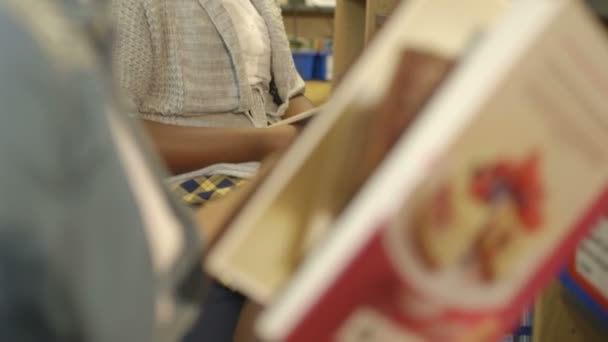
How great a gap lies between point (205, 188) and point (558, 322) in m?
0.46

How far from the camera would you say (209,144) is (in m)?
0.90

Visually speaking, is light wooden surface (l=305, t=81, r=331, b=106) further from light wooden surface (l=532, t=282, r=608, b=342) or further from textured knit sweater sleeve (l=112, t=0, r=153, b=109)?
light wooden surface (l=532, t=282, r=608, b=342)

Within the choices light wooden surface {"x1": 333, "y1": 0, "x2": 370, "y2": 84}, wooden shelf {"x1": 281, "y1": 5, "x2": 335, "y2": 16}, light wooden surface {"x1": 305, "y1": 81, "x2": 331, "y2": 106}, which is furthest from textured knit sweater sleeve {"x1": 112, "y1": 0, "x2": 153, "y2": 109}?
wooden shelf {"x1": 281, "y1": 5, "x2": 335, "y2": 16}

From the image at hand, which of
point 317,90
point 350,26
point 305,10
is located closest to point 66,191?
point 350,26

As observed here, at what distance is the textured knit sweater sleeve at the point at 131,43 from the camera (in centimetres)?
87

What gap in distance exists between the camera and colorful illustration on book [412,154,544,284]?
0.29m

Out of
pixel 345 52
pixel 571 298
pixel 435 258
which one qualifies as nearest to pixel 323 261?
pixel 435 258

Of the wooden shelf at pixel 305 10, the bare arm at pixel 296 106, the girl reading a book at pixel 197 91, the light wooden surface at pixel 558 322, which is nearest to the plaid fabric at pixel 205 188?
the girl reading a book at pixel 197 91

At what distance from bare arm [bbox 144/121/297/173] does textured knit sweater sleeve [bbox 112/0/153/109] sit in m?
0.06

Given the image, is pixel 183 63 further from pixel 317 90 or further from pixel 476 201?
pixel 317 90

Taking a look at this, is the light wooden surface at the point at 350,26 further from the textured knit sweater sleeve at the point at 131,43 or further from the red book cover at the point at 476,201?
the red book cover at the point at 476,201

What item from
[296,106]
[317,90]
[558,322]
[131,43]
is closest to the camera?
[558,322]

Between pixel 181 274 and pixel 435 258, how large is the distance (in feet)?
0.40

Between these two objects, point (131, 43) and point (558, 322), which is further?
point (131, 43)
